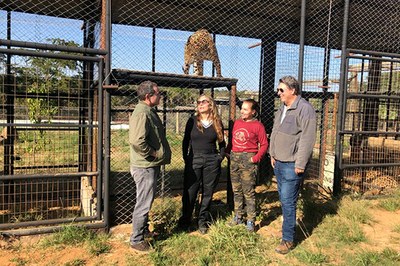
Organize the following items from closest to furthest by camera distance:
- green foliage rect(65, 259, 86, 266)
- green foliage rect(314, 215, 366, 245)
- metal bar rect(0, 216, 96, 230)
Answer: green foliage rect(65, 259, 86, 266)
metal bar rect(0, 216, 96, 230)
green foliage rect(314, 215, 366, 245)

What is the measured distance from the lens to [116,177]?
7316mm

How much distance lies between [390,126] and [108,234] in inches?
350

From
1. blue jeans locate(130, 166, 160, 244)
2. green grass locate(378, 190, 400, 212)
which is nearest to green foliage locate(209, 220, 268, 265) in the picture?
blue jeans locate(130, 166, 160, 244)

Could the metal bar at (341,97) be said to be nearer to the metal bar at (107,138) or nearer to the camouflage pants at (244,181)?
the camouflage pants at (244,181)

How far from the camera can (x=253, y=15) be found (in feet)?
20.4

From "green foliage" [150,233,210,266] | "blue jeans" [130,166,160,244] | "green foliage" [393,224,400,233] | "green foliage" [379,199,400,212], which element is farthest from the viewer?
"green foliage" [379,199,400,212]

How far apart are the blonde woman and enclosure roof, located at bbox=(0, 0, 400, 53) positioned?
2409 millimetres

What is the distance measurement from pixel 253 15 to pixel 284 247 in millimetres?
4319

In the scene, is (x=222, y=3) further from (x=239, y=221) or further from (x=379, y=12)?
(x=239, y=221)

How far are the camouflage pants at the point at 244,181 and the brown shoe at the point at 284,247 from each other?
1.79 ft

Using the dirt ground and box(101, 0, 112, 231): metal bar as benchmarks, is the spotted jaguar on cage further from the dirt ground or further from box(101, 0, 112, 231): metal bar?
the dirt ground

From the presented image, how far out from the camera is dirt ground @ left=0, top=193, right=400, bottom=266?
354cm

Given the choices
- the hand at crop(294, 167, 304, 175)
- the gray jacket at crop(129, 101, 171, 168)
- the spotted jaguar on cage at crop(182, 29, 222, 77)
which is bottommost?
the hand at crop(294, 167, 304, 175)

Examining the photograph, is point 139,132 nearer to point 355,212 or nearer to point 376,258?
point 376,258
